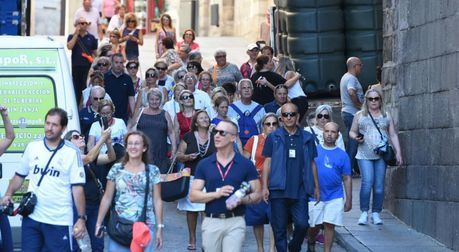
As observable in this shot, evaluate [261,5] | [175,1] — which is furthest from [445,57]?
[175,1]

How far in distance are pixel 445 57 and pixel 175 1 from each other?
2875 centimetres

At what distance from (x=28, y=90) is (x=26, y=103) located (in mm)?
130

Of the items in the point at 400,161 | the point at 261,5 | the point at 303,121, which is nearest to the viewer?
the point at 400,161

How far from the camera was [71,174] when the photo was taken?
12.4 metres

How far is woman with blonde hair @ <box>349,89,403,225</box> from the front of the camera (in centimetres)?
1783

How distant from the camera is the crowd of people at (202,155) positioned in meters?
12.4

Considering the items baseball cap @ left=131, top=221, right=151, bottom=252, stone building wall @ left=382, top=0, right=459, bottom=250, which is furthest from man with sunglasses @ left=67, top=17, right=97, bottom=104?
baseball cap @ left=131, top=221, right=151, bottom=252

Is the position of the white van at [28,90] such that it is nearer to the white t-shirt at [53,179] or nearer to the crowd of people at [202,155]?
the crowd of people at [202,155]

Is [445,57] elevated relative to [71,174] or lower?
elevated

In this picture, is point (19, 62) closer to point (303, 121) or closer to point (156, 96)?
point (156, 96)

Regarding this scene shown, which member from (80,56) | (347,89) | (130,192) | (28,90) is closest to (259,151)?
(28,90)

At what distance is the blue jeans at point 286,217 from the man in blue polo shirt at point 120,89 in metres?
5.92

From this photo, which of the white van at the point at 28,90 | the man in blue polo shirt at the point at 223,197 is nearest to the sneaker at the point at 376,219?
the white van at the point at 28,90

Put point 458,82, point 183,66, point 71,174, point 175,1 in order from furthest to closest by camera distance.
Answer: point 175,1 < point 183,66 < point 458,82 < point 71,174
